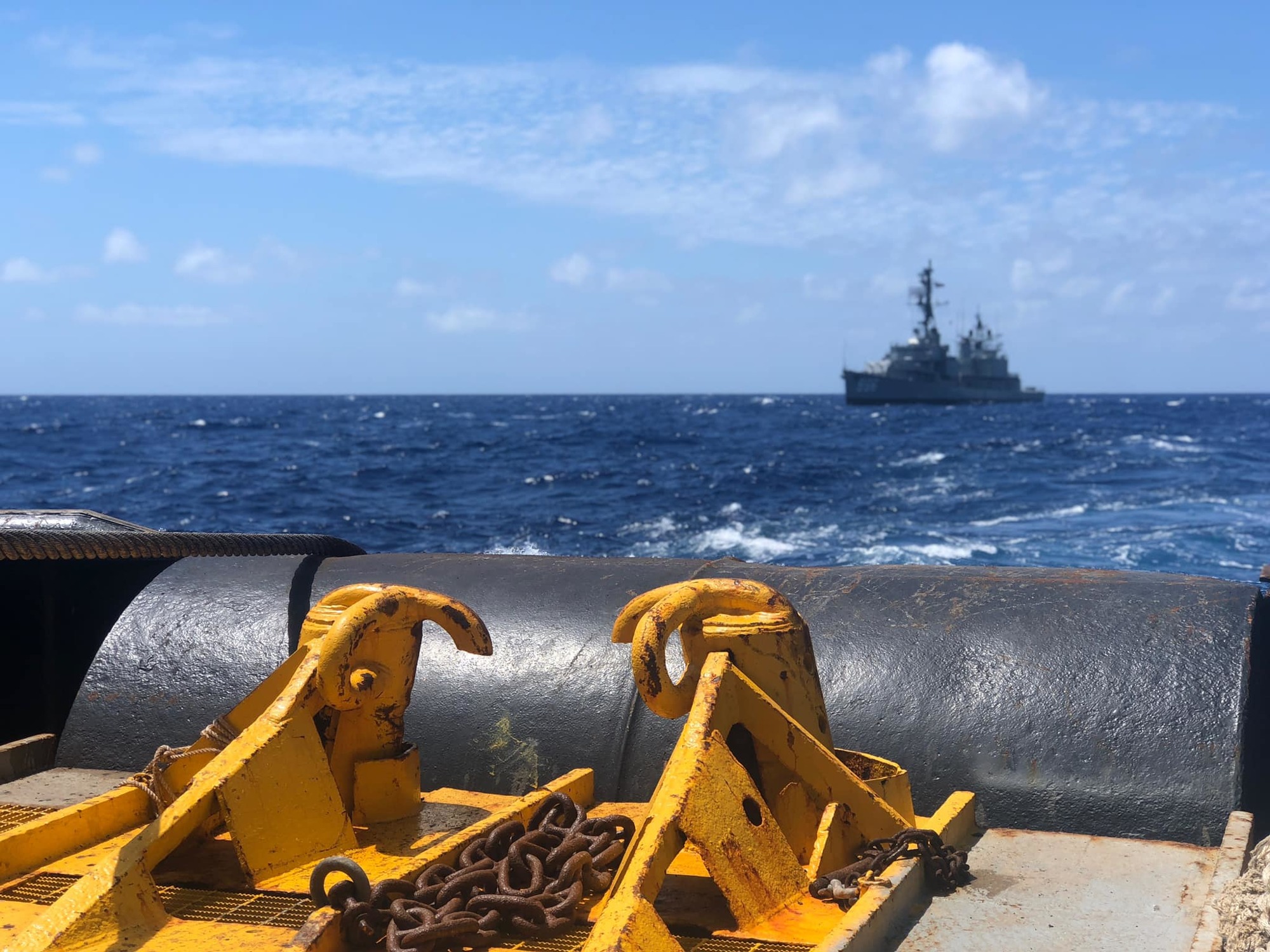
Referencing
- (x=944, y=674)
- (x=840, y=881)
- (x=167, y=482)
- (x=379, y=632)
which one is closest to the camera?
(x=840, y=881)

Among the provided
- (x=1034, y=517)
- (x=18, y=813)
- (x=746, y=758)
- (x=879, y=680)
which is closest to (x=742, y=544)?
(x=1034, y=517)

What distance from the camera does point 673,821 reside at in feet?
7.54

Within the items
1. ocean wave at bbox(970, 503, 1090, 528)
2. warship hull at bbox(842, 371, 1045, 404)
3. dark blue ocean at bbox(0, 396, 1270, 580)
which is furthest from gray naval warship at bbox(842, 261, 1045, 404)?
ocean wave at bbox(970, 503, 1090, 528)

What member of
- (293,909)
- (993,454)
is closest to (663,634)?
(293,909)

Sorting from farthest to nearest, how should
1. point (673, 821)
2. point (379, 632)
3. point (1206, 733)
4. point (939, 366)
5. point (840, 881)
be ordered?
1. point (939, 366)
2. point (1206, 733)
3. point (379, 632)
4. point (840, 881)
5. point (673, 821)

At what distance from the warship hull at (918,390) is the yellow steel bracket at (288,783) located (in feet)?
254

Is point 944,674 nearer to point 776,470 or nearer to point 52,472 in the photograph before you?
point 776,470

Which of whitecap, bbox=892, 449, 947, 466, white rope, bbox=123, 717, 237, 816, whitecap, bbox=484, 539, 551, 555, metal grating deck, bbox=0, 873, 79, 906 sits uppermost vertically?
white rope, bbox=123, 717, 237, 816

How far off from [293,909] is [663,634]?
3.22 ft

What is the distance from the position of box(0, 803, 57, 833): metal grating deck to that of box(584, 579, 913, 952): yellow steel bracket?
6.07 ft

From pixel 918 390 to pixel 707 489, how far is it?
5740 cm

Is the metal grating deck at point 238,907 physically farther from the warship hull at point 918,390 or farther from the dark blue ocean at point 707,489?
the warship hull at point 918,390

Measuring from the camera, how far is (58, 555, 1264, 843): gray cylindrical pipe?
10.8ft

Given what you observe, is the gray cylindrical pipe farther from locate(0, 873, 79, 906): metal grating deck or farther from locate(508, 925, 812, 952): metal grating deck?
locate(0, 873, 79, 906): metal grating deck
